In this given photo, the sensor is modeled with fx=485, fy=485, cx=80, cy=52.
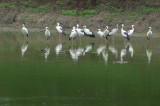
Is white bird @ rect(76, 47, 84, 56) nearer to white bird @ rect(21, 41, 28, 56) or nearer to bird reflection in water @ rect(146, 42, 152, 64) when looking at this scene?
white bird @ rect(21, 41, 28, 56)

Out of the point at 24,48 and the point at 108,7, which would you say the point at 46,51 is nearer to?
the point at 24,48

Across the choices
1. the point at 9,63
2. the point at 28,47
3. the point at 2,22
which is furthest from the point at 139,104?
the point at 2,22

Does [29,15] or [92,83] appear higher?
[29,15]

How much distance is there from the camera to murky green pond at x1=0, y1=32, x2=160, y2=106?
1459 cm

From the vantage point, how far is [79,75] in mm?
18750

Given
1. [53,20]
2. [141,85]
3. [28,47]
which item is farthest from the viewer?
[53,20]

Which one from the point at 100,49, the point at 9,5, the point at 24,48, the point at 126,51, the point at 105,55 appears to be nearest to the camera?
the point at 105,55

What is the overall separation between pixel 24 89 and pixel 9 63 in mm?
5992

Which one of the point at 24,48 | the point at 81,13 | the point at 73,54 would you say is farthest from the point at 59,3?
the point at 73,54

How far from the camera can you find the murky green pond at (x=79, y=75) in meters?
14.6

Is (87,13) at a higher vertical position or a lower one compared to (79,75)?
higher

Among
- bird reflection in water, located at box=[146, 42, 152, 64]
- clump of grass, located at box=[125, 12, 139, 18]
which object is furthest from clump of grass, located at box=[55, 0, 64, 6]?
bird reflection in water, located at box=[146, 42, 152, 64]

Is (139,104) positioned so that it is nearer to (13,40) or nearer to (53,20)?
(13,40)

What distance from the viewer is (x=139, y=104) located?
14.1 meters
